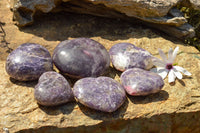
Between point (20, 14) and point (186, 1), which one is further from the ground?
point (186, 1)

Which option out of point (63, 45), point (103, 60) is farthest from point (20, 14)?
point (103, 60)

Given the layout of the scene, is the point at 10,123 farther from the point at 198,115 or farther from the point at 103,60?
the point at 198,115

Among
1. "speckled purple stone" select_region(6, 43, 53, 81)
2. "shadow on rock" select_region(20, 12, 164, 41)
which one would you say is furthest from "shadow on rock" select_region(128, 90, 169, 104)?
"shadow on rock" select_region(20, 12, 164, 41)

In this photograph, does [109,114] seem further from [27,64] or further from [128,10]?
[128,10]

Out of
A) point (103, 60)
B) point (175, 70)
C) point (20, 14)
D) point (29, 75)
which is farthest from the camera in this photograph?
point (20, 14)

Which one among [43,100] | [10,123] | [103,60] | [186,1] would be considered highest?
[186,1]

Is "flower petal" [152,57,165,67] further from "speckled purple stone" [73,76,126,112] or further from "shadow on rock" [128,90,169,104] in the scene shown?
"speckled purple stone" [73,76,126,112]
